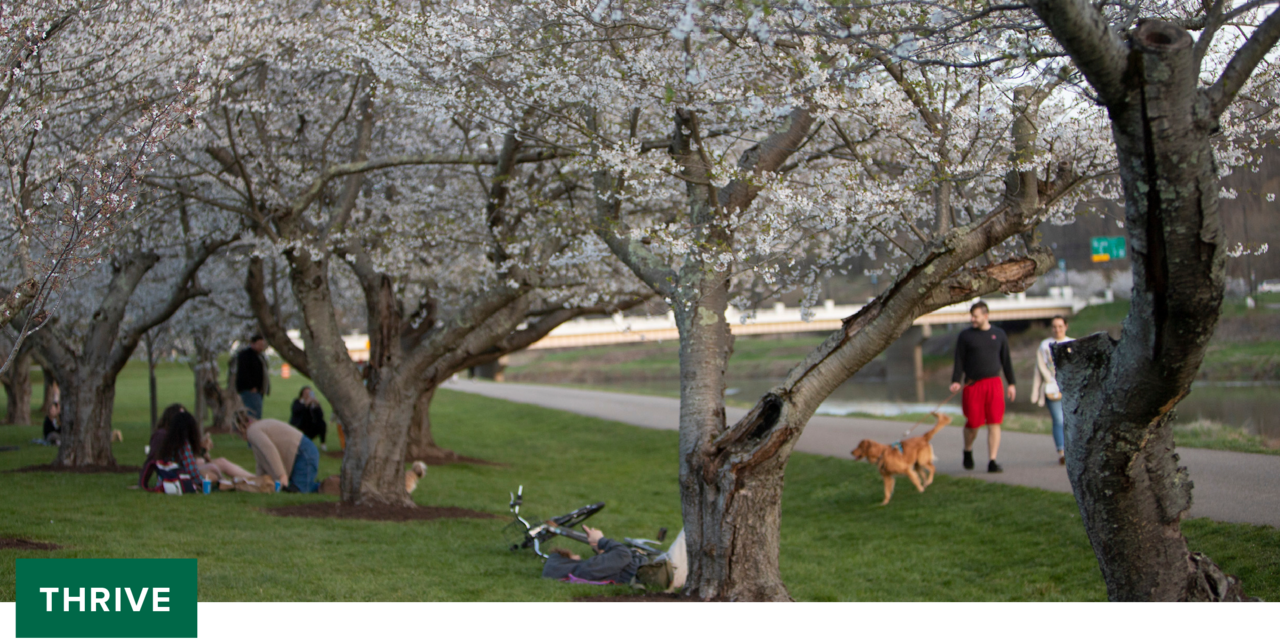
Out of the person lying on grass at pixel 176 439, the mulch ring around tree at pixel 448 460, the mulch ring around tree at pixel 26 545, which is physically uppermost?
the person lying on grass at pixel 176 439

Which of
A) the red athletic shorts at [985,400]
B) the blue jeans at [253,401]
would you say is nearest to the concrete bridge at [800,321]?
the blue jeans at [253,401]

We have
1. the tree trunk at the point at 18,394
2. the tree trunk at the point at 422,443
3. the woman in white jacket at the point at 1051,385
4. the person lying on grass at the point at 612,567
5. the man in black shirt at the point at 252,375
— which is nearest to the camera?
the person lying on grass at the point at 612,567

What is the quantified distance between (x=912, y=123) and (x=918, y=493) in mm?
5967

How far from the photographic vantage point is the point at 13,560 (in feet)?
21.6

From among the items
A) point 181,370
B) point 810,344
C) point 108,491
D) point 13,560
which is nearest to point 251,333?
point 108,491

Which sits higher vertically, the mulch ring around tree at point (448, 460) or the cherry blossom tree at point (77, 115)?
the cherry blossom tree at point (77, 115)

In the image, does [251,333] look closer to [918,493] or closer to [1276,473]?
[918,493]

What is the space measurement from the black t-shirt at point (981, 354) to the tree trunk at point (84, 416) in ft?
37.5

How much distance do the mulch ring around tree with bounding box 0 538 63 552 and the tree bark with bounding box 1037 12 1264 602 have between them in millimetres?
6899

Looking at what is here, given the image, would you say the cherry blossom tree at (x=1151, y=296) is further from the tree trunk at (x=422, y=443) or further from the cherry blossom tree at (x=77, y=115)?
the tree trunk at (x=422, y=443)

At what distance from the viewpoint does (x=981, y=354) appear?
1085cm

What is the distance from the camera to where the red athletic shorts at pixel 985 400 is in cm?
1089

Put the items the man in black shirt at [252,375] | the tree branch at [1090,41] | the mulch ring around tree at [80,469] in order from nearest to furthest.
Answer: the tree branch at [1090,41], the mulch ring around tree at [80,469], the man in black shirt at [252,375]

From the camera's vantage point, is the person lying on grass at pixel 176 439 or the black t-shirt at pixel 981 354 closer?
the black t-shirt at pixel 981 354
